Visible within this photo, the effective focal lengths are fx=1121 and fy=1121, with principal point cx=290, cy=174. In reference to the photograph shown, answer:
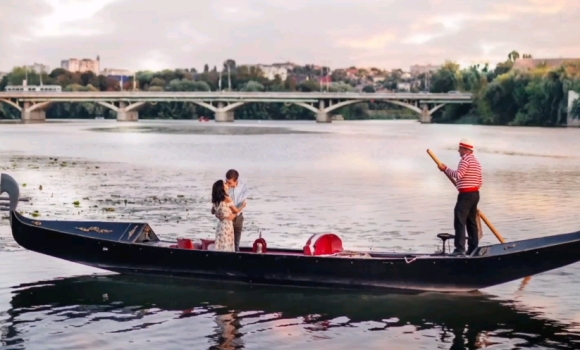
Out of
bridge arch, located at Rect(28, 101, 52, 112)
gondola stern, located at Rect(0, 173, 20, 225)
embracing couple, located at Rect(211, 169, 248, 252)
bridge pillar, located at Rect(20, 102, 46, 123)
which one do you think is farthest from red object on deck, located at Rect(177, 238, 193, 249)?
bridge pillar, located at Rect(20, 102, 46, 123)

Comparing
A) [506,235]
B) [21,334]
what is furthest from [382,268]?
[506,235]

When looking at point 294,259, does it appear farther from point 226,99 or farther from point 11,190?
point 226,99

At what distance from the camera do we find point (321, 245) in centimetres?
1856

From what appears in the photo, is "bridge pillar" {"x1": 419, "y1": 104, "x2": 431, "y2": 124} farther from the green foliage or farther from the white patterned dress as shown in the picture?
the white patterned dress

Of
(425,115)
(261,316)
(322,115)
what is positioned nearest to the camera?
(261,316)

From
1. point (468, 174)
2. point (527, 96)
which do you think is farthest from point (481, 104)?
point (468, 174)

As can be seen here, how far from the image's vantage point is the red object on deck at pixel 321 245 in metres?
18.5

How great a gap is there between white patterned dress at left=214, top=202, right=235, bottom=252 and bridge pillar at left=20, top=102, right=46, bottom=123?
142574mm

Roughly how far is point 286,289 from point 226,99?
431 ft

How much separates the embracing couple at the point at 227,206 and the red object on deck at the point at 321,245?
129 centimetres

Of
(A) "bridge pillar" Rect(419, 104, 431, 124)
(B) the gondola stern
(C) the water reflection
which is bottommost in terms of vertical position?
(C) the water reflection

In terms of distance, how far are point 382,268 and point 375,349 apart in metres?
3.02

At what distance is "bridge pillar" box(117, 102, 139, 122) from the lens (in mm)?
158375

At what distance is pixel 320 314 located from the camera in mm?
17250
